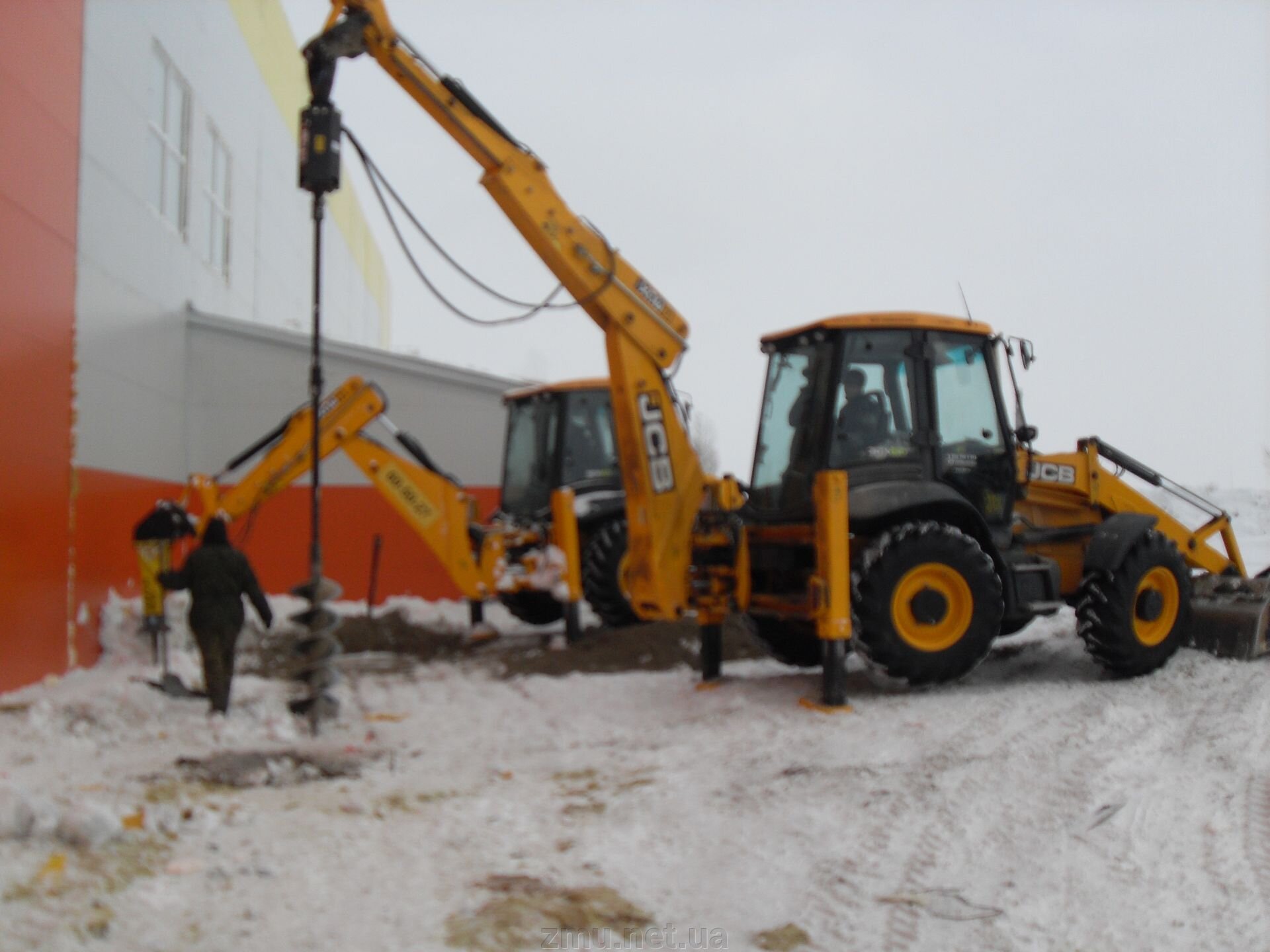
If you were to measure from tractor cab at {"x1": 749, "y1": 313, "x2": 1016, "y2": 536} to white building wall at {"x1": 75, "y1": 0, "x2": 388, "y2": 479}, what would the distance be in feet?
19.9

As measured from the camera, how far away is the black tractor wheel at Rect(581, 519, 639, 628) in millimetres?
11492

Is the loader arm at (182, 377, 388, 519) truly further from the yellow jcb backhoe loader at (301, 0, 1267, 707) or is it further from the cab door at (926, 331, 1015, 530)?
the cab door at (926, 331, 1015, 530)

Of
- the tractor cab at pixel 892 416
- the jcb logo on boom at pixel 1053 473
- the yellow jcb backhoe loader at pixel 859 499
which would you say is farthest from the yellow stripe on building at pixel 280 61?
Answer: the jcb logo on boom at pixel 1053 473

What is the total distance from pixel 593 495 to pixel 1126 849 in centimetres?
792

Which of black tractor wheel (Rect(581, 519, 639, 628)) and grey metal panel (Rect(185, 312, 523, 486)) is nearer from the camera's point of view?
black tractor wheel (Rect(581, 519, 639, 628))

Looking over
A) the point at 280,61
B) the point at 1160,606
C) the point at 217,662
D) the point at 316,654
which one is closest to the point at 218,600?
the point at 217,662

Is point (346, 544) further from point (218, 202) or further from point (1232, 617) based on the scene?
point (1232, 617)

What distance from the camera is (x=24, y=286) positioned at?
352 inches

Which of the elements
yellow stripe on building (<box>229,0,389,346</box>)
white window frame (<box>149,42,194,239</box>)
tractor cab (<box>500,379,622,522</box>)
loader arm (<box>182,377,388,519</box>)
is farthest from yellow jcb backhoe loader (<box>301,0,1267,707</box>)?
yellow stripe on building (<box>229,0,389,346</box>)

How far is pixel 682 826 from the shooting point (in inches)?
202

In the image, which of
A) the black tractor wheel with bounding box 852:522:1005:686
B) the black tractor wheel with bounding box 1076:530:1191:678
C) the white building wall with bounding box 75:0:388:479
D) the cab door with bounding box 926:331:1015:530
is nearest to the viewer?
the black tractor wheel with bounding box 852:522:1005:686

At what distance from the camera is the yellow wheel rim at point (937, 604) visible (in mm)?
7445

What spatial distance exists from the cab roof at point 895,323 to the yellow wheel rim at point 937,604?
5.33ft

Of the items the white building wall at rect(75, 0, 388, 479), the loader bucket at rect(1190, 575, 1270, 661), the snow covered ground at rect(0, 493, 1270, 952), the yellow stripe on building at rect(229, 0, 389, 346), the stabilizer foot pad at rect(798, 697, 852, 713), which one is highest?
the yellow stripe on building at rect(229, 0, 389, 346)
